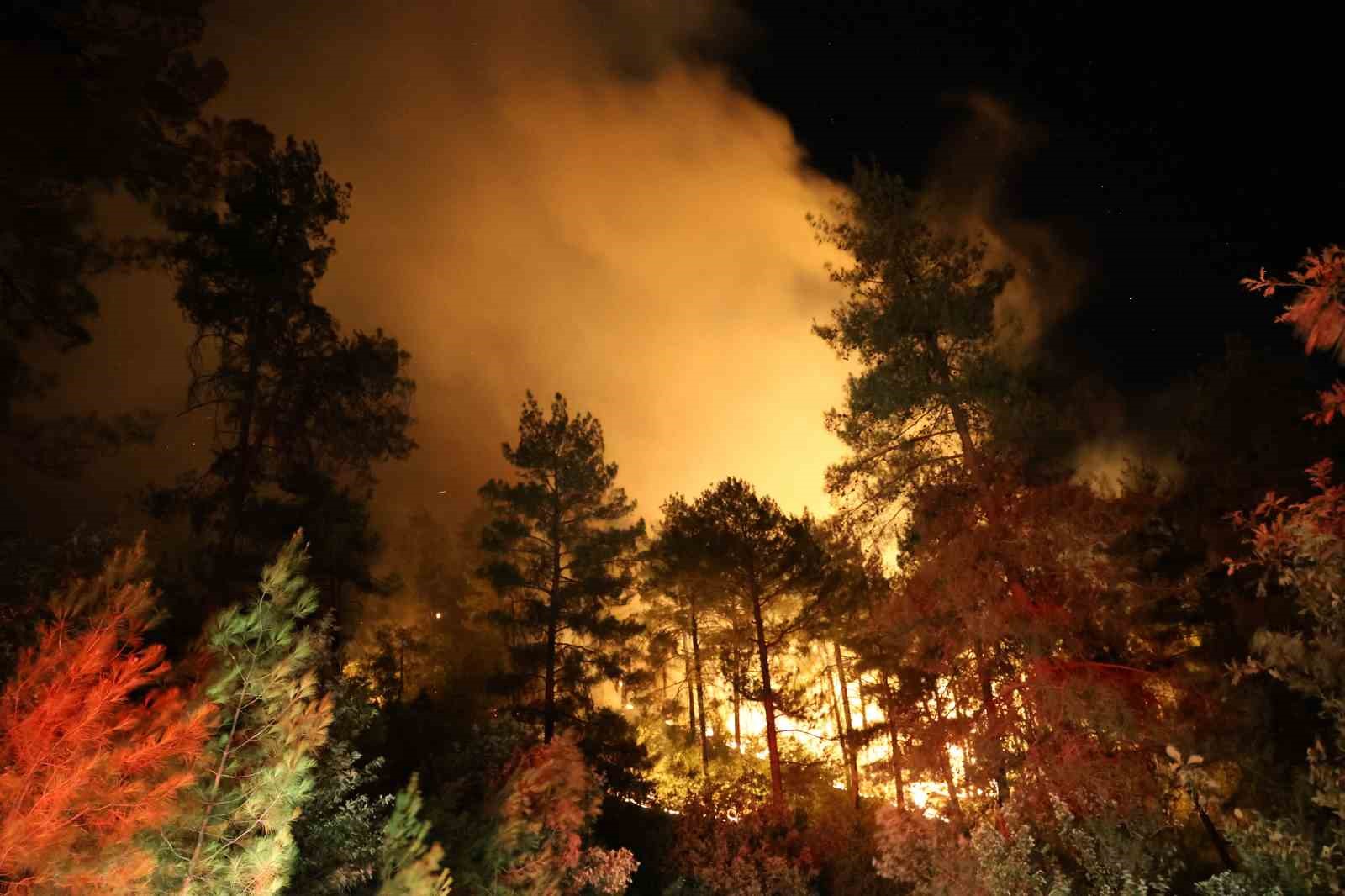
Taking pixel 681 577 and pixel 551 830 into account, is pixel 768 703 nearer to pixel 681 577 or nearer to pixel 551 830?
pixel 681 577

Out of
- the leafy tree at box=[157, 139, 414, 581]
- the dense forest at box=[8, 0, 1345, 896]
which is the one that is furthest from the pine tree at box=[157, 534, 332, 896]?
the leafy tree at box=[157, 139, 414, 581]

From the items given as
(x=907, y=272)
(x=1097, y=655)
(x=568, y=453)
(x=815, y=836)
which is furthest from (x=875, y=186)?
(x=815, y=836)

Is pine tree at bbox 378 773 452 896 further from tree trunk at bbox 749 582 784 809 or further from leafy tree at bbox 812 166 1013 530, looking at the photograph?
tree trunk at bbox 749 582 784 809

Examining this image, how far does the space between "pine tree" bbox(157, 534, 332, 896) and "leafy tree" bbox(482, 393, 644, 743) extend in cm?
1254

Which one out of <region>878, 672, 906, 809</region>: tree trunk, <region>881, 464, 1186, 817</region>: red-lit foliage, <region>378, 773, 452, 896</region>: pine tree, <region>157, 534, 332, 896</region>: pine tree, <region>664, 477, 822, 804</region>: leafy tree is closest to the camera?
<region>157, 534, 332, 896</region>: pine tree

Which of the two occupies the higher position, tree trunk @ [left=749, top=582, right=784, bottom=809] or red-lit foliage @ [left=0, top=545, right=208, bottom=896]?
tree trunk @ [left=749, top=582, right=784, bottom=809]

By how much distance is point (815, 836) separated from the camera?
18.2 metres

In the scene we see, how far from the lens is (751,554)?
1995 centimetres

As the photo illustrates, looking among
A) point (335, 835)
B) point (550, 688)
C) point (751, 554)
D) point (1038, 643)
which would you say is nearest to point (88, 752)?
point (335, 835)

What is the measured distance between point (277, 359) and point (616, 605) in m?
11.4

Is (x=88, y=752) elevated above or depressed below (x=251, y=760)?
below

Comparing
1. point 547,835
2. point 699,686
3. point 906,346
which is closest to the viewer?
point 547,835

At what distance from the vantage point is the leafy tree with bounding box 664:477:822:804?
19891mm

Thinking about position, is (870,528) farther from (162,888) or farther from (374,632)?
(374,632)
